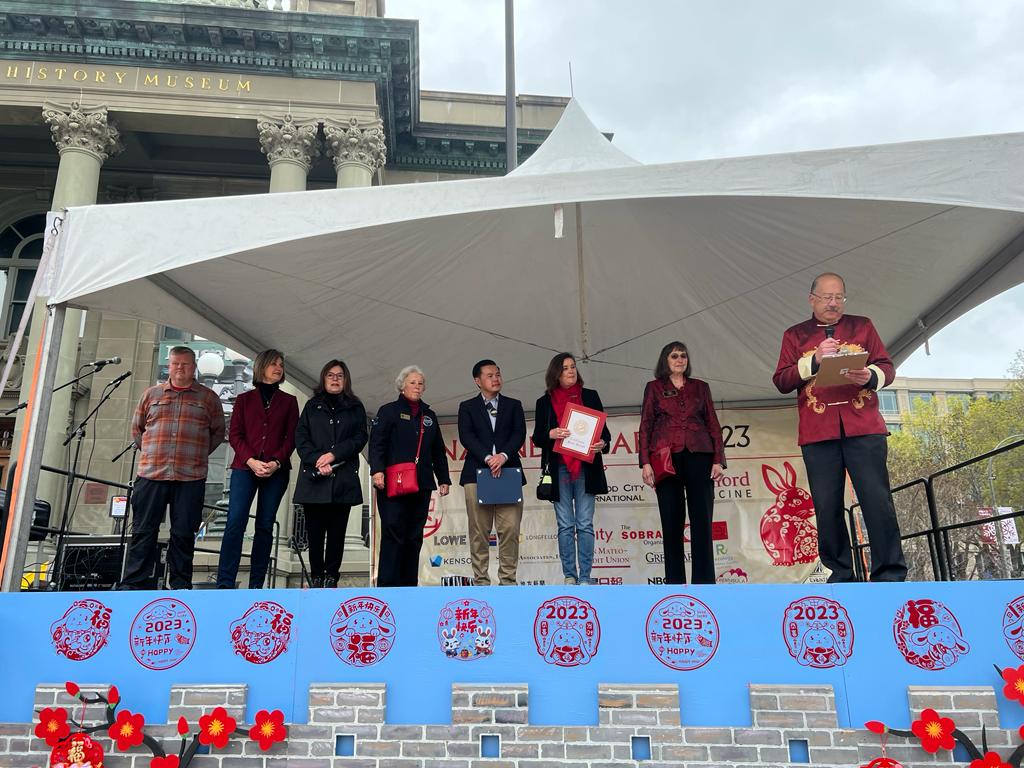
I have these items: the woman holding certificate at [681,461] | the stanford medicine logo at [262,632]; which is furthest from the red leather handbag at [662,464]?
the stanford medicine logo at [262,632]

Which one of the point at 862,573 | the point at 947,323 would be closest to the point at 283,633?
the point at 947,323

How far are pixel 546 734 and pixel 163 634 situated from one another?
75.2 inches

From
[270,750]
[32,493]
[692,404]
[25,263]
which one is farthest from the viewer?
[25,263]

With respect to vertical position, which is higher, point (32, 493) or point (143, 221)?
point (143, 221)

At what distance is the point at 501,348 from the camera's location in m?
7.62

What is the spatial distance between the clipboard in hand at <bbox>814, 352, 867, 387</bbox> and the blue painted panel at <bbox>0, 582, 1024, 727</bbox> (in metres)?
1.15

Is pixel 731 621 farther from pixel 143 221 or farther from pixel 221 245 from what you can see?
pixel 143 221

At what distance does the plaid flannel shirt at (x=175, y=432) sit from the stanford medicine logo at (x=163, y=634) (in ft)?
5.25

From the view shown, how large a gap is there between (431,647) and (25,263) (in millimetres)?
18199

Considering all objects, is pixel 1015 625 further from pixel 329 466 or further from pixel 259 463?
pixel 259 463

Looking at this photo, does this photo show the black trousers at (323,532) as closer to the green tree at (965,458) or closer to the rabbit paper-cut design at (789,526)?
the rabbit paper-cut design at (789,526)

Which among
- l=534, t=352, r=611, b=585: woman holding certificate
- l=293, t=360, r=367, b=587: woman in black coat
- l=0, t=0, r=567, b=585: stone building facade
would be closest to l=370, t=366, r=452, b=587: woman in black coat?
l=293, t=360, r=367, b=587: woman in black coat

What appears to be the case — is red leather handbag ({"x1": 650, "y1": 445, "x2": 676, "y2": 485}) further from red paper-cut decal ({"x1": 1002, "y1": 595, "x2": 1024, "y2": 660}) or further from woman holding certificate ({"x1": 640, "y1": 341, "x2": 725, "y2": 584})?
red paper-cut decal ({"x1": 1002, "y1": 595, "x2": 1024, "y2": 660})

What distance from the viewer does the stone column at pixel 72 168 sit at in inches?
538
